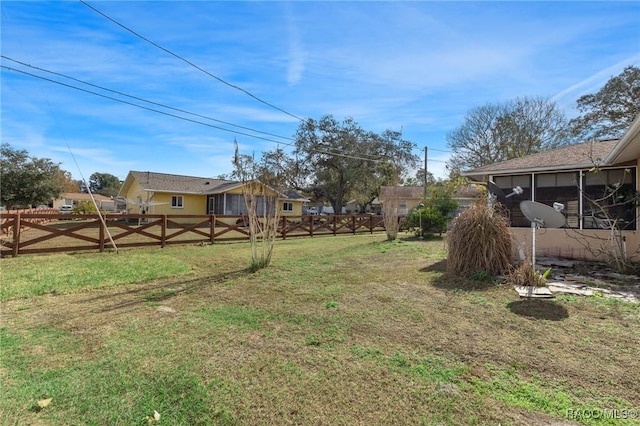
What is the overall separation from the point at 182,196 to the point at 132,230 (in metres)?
13.7

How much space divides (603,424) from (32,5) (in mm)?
10197

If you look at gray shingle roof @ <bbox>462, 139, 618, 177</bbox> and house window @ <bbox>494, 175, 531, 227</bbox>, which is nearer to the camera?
gray shingle roof @ <bbox>462, 139, 618, 177</bbox>

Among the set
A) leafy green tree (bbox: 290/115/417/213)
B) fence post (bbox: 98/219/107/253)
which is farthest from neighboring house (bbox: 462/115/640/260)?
leafy green tree (bbox: 290/115/417/213)

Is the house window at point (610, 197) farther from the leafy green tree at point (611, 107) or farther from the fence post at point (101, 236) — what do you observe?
the leafy green tree at point (611, 107)

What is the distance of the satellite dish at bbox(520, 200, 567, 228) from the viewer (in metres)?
5.91

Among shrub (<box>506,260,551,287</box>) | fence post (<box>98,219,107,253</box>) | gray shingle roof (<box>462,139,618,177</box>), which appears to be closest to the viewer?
shrub (<box>506,260,551,287</box>)

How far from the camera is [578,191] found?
328 inches

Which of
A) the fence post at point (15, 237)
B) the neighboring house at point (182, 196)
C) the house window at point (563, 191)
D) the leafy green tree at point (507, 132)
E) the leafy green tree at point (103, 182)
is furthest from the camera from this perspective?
the leafy green tree at point (103, 182)

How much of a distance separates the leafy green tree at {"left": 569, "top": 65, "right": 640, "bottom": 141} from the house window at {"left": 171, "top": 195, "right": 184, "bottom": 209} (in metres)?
26.8

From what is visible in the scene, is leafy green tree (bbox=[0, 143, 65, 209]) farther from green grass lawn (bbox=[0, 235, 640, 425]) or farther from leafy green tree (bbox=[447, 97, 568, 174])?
leafy green tree (bbox=[447, 97, 568, 174])

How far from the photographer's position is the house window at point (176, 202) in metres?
23.5

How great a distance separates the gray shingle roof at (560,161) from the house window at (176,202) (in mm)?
20042

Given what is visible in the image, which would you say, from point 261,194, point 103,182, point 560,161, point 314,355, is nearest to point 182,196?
point 261,194

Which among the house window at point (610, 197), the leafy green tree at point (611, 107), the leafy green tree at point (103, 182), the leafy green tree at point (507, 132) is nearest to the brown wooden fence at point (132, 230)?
the house window at point (610, 197)
